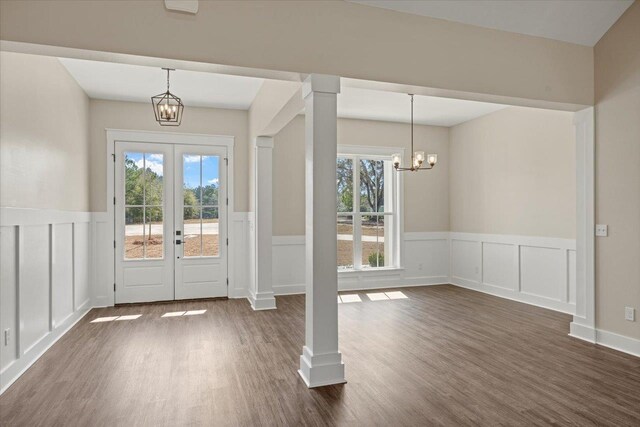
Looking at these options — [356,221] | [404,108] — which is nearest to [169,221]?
[356,221]

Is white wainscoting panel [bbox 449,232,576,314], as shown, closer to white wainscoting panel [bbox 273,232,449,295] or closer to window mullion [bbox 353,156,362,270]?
white wainscoting panel [bbox 273,232,449,295]

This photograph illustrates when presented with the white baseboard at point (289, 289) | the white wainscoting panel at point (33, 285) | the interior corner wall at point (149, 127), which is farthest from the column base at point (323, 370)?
the interior corner wall at point (149, 127)

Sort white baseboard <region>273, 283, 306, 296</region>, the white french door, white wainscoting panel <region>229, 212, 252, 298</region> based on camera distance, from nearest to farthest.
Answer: the white french door, white wainscoting panel <region>229, 212, 252, 298</region>, white baseboard <region>273, 283, 306, 296</region>

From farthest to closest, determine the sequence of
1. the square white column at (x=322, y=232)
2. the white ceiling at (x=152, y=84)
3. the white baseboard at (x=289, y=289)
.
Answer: the white baseboard at (x=289, y=289) → the white ceiling at (x=152, y=84) → the square white column at (x=322, y=232)

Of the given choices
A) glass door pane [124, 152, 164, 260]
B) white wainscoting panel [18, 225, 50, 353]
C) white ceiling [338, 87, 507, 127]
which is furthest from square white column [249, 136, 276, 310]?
white wainscoting panel [18, 225, 50, 353]

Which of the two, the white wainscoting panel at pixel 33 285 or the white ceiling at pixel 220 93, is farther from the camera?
the white ceiling at pixel 220 93

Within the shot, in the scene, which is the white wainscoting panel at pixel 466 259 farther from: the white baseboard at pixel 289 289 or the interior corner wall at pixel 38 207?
the interior corner wall at pixel 38 207

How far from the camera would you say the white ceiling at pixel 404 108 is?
559 cm

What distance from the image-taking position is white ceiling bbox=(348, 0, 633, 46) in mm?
3348

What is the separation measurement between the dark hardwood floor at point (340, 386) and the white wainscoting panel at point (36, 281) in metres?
0.17

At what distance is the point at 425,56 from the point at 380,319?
315 centimetres

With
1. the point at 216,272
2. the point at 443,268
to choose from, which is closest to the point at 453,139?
the point at 443,268

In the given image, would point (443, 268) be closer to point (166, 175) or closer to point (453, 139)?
point (453, 139)

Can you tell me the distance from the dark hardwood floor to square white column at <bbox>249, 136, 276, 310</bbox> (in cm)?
66
